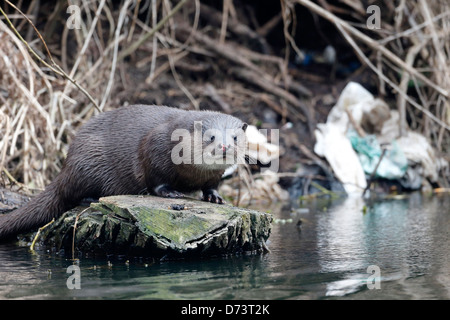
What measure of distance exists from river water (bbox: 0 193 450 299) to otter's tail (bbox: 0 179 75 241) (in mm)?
103

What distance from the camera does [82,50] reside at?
5164mm

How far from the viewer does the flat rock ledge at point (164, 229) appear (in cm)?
269

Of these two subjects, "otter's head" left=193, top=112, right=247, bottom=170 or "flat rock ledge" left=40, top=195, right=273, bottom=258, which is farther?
"otter's head" left=193, top=112, right=247, bottom=170

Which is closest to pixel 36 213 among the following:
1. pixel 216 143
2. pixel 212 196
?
pixel 212 196

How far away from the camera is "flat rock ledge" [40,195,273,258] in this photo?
269 centimetres

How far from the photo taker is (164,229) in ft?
8.86

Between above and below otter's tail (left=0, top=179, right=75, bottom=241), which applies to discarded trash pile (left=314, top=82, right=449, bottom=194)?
above

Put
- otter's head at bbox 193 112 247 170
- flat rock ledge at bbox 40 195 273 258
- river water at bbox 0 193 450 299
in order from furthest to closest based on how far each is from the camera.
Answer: otter's head at bbox 193 112 247 170 → flat rock ledge at bbox 40 195 273 258 → river water at bbox 0 193 450 299

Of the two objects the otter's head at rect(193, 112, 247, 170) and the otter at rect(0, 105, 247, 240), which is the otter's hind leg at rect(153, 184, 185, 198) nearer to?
the otter at rect(0, 105, 247, 240)

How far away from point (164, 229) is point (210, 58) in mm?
4497

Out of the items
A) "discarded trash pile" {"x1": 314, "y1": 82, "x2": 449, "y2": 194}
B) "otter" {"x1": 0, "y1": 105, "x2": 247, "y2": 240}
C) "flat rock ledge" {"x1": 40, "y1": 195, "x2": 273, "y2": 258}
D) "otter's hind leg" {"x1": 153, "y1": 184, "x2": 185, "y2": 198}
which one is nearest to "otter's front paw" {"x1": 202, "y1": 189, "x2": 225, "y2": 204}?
"otter" {"x1": 0, "y1": 105, "x2": 247, "y2": 240}

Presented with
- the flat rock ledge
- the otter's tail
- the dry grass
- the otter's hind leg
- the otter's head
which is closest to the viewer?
the flat rock ledge

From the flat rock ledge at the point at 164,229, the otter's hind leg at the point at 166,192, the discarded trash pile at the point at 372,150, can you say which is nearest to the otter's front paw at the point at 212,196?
the otter's hind leg at the point at 166,192

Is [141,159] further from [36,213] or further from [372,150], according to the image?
[372,150]
